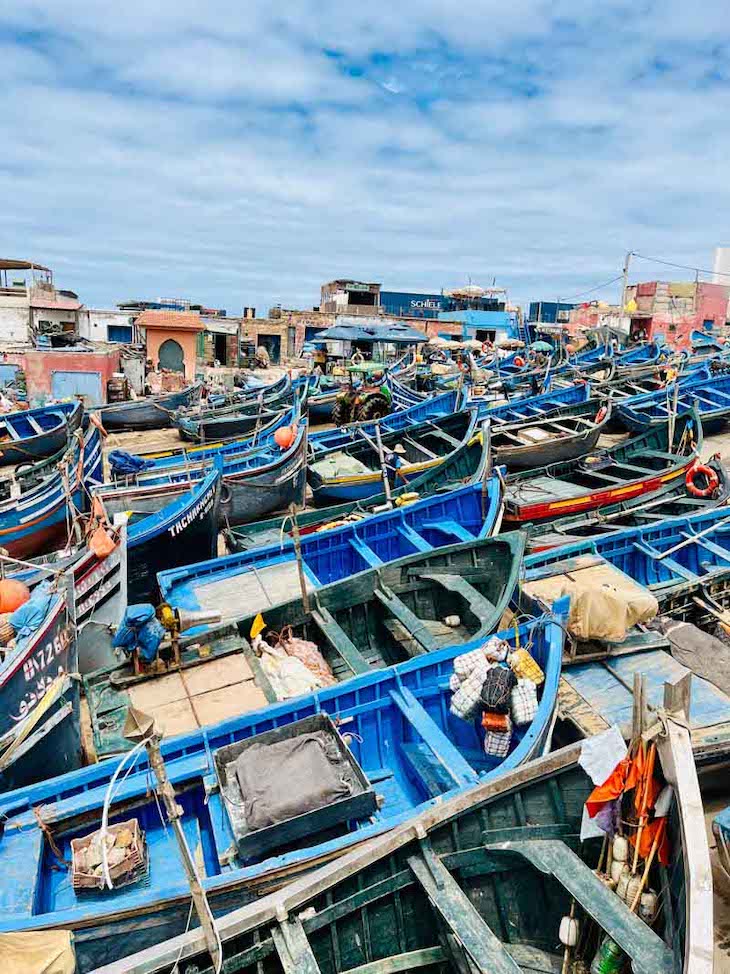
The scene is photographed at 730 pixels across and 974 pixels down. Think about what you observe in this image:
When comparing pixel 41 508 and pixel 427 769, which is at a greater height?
pixel 41 508

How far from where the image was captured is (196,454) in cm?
2000

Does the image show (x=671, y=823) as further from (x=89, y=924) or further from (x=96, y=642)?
(x=96, y=642)

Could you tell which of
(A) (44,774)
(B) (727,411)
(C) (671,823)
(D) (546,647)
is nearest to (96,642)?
(A) (44,774)

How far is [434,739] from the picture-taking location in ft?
21.4

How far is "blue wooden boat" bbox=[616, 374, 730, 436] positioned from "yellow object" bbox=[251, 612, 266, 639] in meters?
17.1

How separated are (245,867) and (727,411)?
78.6 feet

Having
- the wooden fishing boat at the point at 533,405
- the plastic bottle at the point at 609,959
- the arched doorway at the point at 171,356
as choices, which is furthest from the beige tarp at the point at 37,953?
the arched doorway at the point at 171,356

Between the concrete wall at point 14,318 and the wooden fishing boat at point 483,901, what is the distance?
4352 centimetres

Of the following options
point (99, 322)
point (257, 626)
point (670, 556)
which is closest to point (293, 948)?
point (257, 626)

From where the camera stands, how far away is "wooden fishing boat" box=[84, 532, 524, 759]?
721cm

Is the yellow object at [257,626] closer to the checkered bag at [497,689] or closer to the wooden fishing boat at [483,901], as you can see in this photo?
the checkered bag at [497,689]

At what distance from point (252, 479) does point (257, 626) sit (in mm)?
8600

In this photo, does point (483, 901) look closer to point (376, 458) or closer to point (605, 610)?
point (605, 610)

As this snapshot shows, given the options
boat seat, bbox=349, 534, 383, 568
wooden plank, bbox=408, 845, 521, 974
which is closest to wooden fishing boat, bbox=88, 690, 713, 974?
wooden plank, bbox=408, 845, 521, 974
